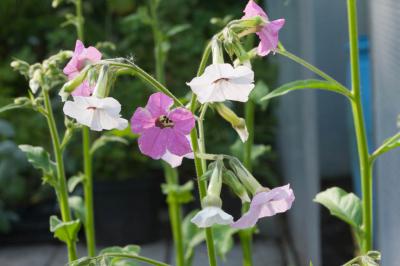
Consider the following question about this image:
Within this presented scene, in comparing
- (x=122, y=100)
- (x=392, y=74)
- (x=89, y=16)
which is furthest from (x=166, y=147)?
(x=89, y=16)

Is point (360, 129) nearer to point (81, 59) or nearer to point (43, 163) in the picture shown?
point (81, 59)

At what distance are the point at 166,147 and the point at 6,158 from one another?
3.21 meters

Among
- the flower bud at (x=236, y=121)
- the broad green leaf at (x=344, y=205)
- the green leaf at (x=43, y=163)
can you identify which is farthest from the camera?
the green leaf at (x=43, y=163)

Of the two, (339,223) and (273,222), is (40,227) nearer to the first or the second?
(273,222)

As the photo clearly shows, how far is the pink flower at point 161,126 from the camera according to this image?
119 cm

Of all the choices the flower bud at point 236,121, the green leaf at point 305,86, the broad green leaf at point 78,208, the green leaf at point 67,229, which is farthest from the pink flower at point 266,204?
the broad green leaf at point 78,208

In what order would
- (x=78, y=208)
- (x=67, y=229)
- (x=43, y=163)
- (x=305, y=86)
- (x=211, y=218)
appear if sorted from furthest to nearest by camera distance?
1. (x=78, y=208)
2. (x=43, y=163)
3. (x=67, y=229)
4. (x=305, y=86)
5. (x=211, y=218)

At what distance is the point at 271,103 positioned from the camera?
4625 millimetres

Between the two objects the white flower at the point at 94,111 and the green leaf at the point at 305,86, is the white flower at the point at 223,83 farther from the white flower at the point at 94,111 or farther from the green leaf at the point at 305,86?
the green leaf at the point at 305,86

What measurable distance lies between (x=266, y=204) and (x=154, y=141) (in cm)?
19

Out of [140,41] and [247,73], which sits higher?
[140,41]

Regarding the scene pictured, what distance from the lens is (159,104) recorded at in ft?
3.95

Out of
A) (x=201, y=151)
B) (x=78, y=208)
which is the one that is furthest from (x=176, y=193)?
(x=201, y=151)

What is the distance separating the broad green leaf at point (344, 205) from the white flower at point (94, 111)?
716 millimetres
